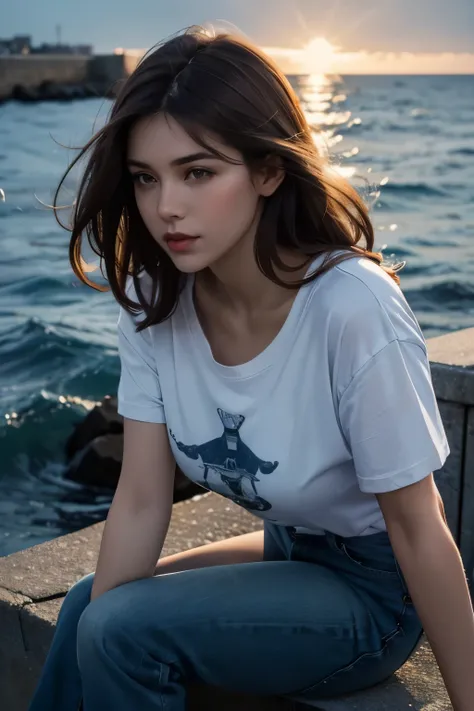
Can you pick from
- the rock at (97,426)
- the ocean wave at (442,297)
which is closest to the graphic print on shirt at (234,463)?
the rock at (97,426)

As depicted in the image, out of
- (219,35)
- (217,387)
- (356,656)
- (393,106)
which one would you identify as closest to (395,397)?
(217,387)

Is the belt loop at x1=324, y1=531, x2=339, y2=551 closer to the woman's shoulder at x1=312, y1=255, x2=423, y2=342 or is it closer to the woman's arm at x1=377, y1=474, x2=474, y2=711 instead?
the woman's arm at x1=377, y1=474, x2=474, y2=711

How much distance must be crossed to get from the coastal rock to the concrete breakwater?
4031cm

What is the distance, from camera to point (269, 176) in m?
2.02

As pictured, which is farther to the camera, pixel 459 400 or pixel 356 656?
pixel 459 400

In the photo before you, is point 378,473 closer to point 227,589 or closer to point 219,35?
point 227,589

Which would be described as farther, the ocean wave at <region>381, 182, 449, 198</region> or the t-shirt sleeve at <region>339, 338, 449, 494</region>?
the ocean wave at <region>381, 182, 449, 198</region>

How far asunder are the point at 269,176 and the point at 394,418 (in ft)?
1.68

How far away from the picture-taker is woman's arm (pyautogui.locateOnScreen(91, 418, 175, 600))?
2.22 meters

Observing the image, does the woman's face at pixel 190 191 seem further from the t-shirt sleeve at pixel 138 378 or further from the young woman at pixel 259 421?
the t-shirt sleeve at pixel 138 378

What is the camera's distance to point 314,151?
204 cm

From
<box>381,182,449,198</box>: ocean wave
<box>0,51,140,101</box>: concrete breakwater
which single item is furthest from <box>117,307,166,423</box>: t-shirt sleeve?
<box>0,51,140,101</box>: concrete breakwater

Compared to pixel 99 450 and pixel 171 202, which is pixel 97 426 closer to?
pixel 99 450

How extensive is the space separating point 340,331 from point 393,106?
56.7 metres
